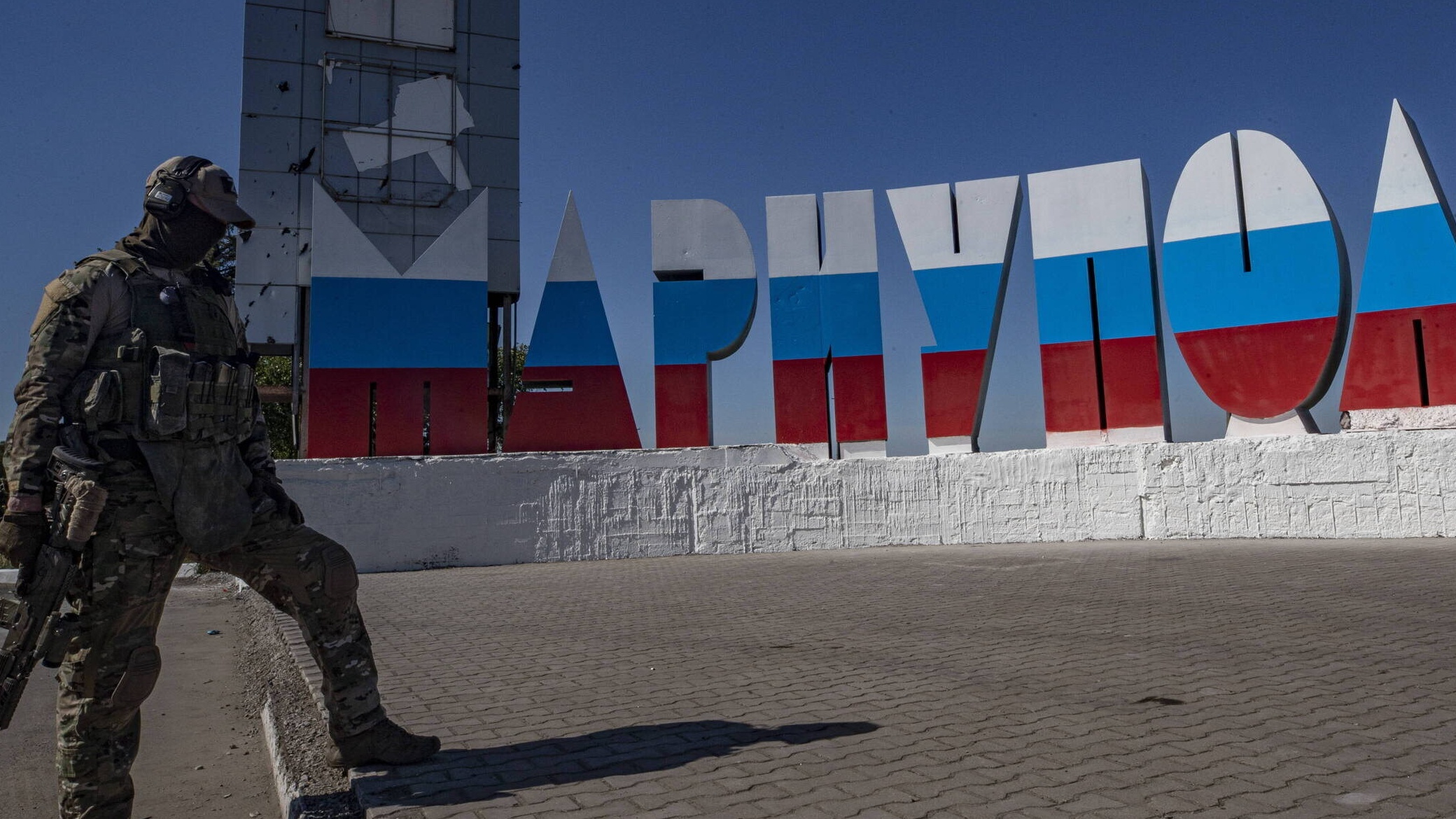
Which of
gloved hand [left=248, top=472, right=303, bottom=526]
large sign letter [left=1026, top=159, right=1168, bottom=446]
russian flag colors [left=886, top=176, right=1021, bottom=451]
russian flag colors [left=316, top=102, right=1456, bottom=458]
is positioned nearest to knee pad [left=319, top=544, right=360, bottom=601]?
gloved hand [left=248, top=472, right=303, bottom=526]

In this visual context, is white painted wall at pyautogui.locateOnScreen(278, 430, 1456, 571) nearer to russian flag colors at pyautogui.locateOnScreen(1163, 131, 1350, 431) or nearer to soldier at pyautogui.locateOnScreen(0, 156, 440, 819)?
russian flag colors at pyautogui.locateOnScreen(1163, 131, 1350, 431)

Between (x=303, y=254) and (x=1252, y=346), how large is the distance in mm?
12061

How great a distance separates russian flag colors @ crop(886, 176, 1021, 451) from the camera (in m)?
11.2

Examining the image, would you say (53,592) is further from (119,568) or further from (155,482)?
(155,482)

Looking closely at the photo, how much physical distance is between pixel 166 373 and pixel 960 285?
31.9 ft

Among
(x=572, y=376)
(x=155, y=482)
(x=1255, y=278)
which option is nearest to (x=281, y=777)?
(x=155, y=482)

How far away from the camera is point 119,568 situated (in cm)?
279

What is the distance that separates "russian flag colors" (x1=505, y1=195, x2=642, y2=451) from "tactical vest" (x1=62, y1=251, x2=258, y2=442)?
8.15m

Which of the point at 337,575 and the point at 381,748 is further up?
the point at 337,575

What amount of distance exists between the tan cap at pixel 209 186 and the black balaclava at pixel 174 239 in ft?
0.17

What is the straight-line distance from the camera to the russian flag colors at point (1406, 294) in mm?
9836

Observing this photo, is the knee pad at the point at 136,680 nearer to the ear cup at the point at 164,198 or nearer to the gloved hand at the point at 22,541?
the gloved hand at the point at 22,541

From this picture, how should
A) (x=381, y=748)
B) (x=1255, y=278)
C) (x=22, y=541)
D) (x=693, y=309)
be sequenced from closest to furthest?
(x=22, y=541), (x=381, y=748), (x=1255, y=278), (x=693, y=309)

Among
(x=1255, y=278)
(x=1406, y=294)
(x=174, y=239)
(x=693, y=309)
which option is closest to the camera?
(x=174, y=239)
